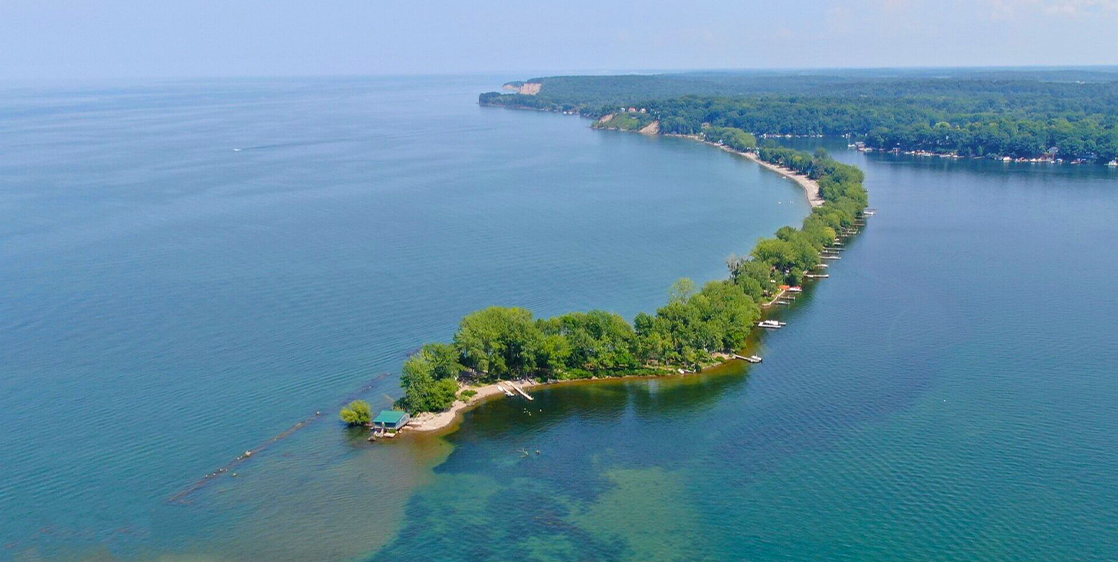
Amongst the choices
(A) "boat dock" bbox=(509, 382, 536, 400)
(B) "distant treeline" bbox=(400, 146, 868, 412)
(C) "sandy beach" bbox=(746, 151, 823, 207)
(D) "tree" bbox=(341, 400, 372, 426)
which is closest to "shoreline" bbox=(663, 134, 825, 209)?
(C) "sandy beach" bbox=(746, 151, 823, 207)

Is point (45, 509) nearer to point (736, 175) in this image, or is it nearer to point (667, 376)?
point (667, 376)

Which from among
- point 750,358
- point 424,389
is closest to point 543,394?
point 424,389

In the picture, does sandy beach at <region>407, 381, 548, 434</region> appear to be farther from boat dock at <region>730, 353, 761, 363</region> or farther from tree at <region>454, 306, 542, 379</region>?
boat dock at <region>730, 353, 761, 363</region>

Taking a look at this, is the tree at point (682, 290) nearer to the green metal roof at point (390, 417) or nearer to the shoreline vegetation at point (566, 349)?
the shoreline vegetation at point (566, 349)

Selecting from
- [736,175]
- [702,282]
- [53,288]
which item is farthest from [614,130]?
[53,288]

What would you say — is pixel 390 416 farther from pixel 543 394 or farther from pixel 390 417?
pixel 543 394

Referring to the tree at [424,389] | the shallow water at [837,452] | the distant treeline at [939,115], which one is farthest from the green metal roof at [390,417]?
the distant treeline at [939,115]
